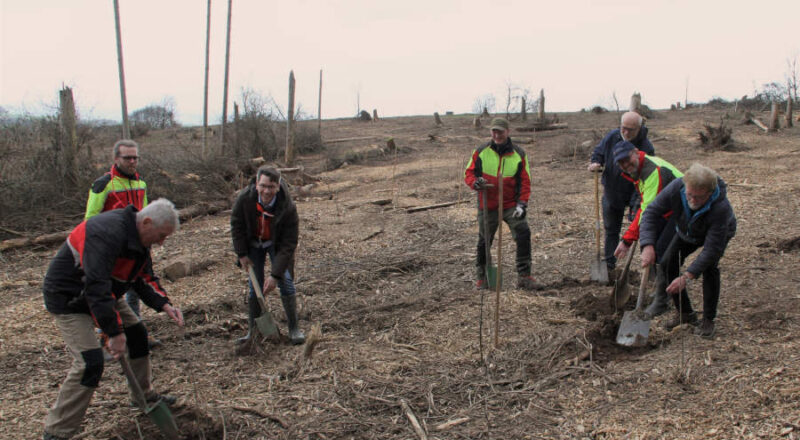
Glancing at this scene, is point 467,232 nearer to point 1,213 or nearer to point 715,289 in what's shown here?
point 715,289

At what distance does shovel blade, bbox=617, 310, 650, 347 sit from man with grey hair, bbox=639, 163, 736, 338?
305mm

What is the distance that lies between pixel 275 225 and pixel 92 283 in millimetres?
1592

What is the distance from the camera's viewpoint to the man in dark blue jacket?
16.6ft

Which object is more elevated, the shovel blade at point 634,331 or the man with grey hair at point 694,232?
the man with grey hair at point 694,232

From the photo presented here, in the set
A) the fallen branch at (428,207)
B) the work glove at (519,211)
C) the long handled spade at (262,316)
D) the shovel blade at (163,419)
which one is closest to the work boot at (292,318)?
the long handled spade at (262,316)

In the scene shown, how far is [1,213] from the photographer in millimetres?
9102

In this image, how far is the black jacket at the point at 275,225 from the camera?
423cm

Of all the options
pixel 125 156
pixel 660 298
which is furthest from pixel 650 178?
pixel 125 156

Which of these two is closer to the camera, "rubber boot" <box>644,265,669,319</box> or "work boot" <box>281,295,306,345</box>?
"rubber boot" <box>644,265,669,319</box>

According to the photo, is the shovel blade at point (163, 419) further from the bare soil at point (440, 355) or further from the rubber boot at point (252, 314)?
the rubber boot at point (252, 314)

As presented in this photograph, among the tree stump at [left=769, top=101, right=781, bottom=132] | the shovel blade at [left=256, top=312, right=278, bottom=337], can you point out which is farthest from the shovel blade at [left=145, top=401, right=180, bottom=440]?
the tree stump at [left=769, top=101, right=781, bottom=132]

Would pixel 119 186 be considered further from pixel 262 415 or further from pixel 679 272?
pixel 679 272

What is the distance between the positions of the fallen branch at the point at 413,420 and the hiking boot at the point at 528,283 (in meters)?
2.42

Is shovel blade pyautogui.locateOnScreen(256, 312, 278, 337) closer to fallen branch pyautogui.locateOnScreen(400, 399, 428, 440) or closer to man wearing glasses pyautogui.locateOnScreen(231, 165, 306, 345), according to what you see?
man wearing glasses pyautogui.locateOnScreen(231, 165, 306, 345)
